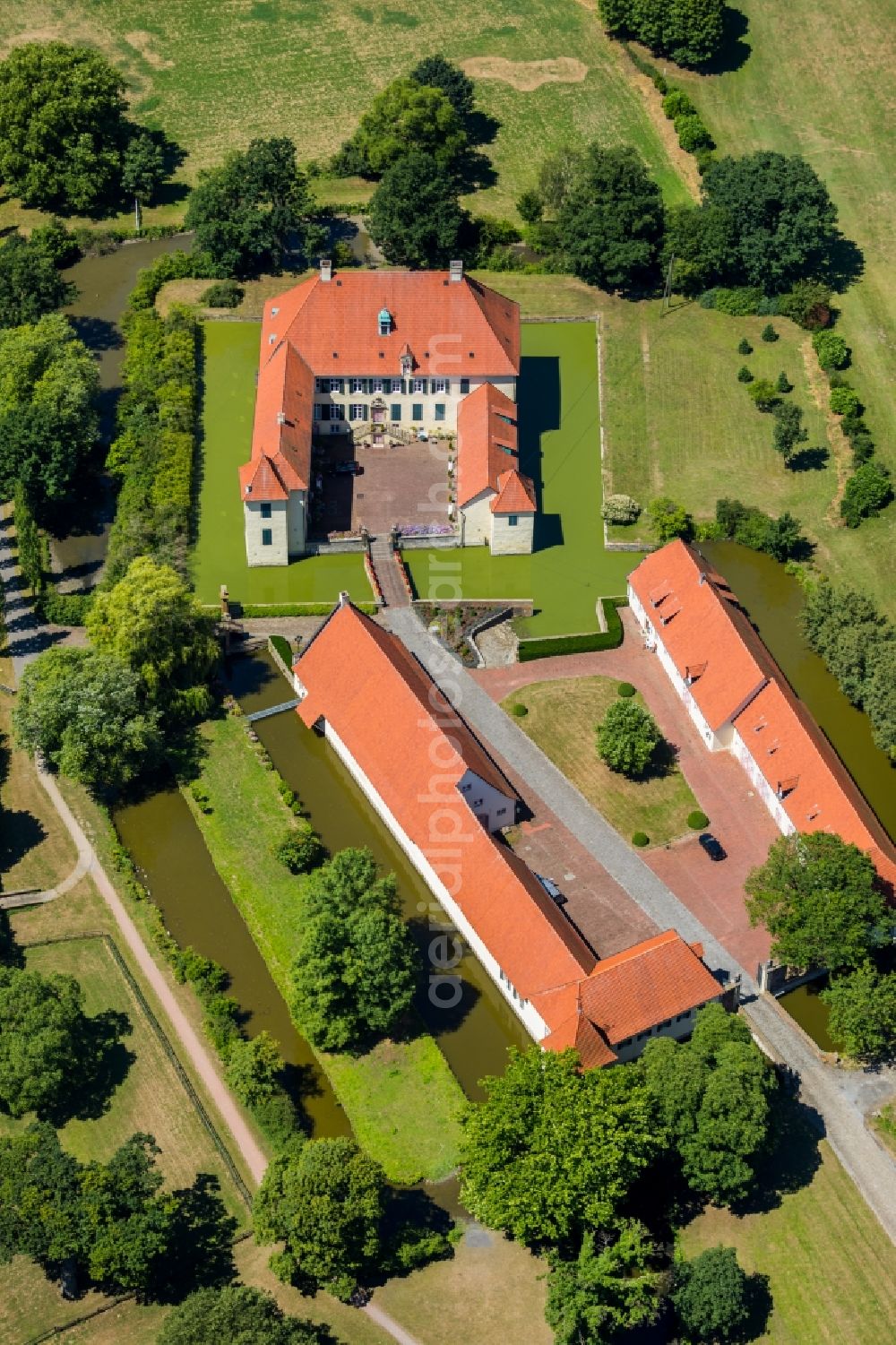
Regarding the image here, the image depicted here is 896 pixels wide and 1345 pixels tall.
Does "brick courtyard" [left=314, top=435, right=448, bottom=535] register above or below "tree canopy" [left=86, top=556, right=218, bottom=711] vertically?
below

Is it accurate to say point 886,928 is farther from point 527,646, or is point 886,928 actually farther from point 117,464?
point 117,464

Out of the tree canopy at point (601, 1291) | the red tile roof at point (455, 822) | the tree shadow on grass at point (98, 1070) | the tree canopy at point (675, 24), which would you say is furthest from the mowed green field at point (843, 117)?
the tree shadow on grass at point (98, 1070)

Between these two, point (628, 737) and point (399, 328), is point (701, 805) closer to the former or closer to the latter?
point (628, 737)

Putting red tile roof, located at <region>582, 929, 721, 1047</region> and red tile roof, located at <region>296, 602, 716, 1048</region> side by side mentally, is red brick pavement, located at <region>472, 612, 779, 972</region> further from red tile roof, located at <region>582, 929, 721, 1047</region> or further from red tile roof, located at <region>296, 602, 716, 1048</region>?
red tile roof, located at <region>582, 929, 721, 1047</region>

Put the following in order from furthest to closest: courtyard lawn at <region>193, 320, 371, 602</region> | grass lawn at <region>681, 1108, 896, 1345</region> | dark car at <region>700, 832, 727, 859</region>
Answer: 1. courtyard lawn at <region>193, 320, 371, 602</region>
2. dark car at <region>700, 832, 727, 859</region>
3. grass lawn at <region>681, 1108, 896, 1345</region>

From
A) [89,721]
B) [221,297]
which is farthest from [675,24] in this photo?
[89,721]

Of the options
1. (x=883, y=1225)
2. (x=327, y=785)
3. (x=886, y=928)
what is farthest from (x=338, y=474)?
(x=883, y=1225)

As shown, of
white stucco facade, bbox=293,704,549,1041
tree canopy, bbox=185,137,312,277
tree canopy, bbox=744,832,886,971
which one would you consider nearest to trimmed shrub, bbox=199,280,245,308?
tree canopy, bbox=185,137,312,277

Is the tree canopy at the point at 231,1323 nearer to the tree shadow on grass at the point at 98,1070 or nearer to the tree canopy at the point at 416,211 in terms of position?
the tree shadow on grass at the point at 98,1070
